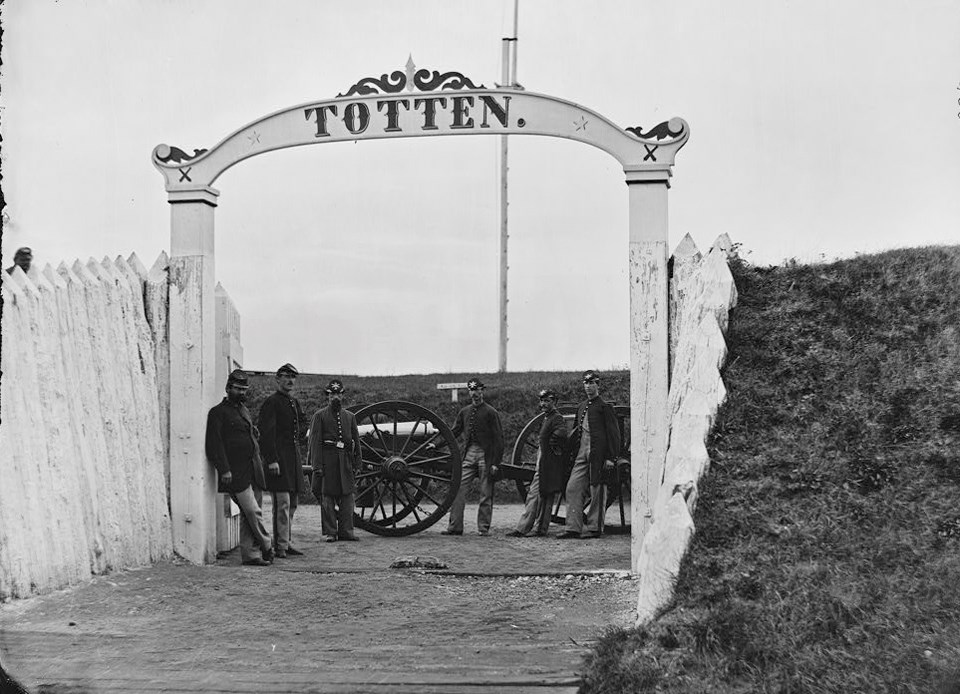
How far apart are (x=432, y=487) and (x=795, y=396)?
1183 cm

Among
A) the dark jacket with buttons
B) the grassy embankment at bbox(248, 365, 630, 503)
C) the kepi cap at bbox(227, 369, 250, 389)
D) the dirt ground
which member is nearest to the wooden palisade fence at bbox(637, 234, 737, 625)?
the dirt ground

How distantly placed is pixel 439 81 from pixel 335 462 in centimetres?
492

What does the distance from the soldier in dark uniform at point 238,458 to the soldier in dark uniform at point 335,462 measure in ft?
7.42

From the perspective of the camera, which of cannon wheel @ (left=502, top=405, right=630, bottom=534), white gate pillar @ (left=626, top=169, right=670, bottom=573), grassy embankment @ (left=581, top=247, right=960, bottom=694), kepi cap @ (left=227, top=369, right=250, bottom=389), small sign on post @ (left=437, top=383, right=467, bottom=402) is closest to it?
grassy embankment @ (left=581, top=247, right=960, bottom=694)

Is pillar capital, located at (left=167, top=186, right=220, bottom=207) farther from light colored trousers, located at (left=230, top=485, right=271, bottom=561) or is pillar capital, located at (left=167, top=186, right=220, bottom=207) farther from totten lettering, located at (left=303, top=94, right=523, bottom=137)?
light colored trousers, located at (left=230, top=485, right=271, bottom=561)

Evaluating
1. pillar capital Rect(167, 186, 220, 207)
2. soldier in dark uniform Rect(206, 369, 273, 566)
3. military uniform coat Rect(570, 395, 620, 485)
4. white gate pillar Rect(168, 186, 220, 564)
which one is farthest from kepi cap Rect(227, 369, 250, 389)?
military uniform coat Rect(570, 395, 620, 485)

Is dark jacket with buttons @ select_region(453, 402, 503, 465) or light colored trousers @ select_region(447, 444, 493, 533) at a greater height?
dark jacket with buttons @ select_region(453, 402, 503, 465)

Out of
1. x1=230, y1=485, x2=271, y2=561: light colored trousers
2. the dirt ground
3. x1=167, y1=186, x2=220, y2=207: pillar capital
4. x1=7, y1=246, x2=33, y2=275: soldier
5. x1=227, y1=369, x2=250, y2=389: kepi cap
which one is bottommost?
the dirt ground

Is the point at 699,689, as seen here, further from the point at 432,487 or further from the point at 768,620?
the point at 432,487

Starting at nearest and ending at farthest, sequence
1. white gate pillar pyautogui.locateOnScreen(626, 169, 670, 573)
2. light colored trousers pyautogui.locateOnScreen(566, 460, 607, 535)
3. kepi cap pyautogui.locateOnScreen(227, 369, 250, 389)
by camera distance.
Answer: white gate pillar pyautogui.locateOnScreen(626, 169, 670, 573) < kepi cap pyautogui.locateOnScreen(227, 369, 250, 389) < light colored trousers pyautogui.locateOnScreen(566, 460, 607, 535)

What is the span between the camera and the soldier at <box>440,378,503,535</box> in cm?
1402

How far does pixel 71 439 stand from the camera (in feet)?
28.9

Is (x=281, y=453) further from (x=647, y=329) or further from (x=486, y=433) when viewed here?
(x=647, y=329)

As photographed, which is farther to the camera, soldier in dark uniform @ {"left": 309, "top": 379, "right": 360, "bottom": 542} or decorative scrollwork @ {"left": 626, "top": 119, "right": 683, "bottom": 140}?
soldier in dark uniform @ {"left": 309, "top": 379, "right": 360, "bottom": 542}
